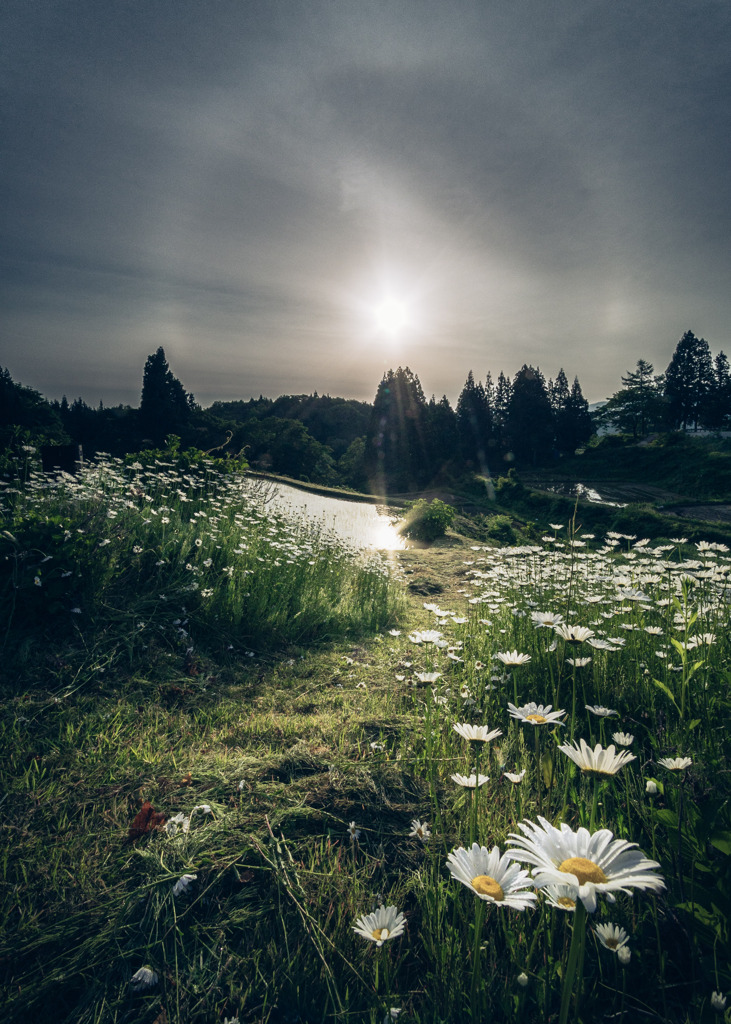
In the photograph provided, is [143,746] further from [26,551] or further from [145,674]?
[26,551]

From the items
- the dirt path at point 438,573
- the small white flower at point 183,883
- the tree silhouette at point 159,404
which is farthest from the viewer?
the tree silhouette at point 159,404

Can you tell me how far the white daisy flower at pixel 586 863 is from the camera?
725mm

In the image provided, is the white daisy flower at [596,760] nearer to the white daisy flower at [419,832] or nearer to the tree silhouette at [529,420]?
the white daisy flower at [419,832]

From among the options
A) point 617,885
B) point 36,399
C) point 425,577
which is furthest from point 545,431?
point 617,885

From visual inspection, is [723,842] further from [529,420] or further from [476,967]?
[529,420]

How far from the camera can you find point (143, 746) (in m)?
2.26

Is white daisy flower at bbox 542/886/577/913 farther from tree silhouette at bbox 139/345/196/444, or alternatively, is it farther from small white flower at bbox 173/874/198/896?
tree silhouette at bbox 139/345/196/444

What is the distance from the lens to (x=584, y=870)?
30.8 inches

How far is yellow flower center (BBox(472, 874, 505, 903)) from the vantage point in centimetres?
87

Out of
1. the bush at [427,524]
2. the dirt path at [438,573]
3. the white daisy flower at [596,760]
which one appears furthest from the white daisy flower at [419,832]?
the bush at [427,524]

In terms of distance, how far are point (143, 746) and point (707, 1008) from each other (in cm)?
225

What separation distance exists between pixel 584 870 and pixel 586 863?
3cm


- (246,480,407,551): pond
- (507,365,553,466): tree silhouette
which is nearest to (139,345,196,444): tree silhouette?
(246,480,407,551): pond

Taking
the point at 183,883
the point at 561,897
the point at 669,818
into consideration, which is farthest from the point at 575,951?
the point at 183,883
